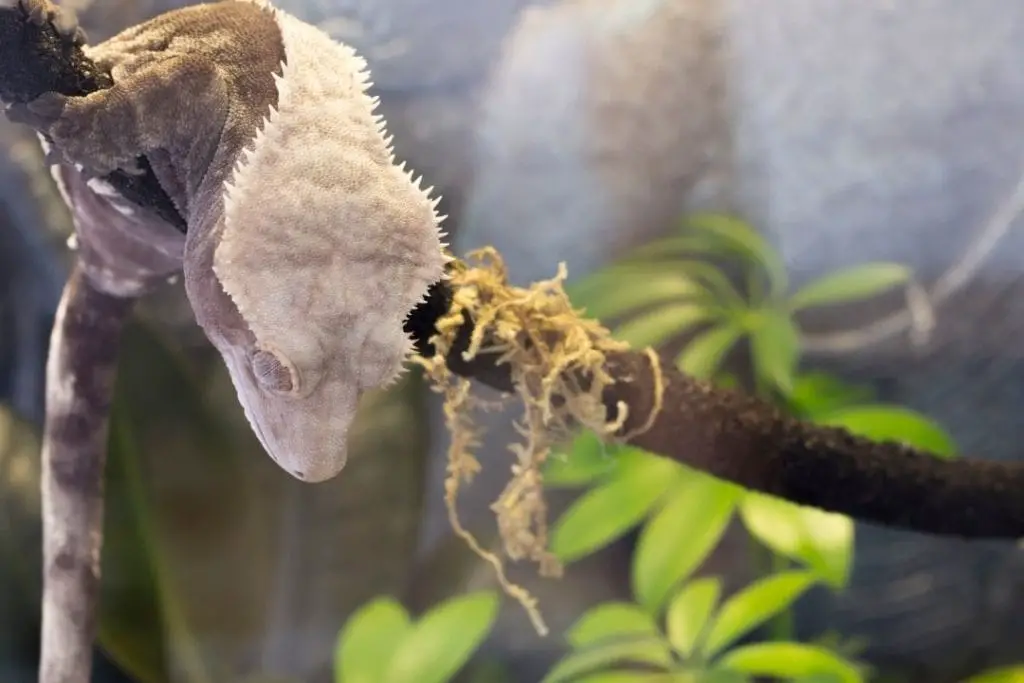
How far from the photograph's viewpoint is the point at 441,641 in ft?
3.86

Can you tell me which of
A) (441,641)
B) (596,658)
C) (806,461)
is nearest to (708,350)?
(806,461)

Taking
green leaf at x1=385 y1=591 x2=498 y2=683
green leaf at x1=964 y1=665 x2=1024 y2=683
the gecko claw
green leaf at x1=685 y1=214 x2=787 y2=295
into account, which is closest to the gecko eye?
the gecko claw

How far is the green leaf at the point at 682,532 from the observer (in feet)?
3.93

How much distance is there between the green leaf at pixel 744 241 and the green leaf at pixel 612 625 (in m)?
0.64

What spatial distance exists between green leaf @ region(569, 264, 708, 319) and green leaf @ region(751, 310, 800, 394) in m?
0.13

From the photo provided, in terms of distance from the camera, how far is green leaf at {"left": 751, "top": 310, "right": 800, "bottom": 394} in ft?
4.31

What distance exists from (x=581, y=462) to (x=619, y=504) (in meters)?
0.11

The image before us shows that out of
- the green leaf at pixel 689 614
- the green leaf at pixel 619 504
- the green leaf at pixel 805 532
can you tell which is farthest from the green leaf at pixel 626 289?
the green leaf at pixel 689 614

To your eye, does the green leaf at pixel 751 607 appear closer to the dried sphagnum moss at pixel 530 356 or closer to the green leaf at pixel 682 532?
the green leaf at pixel 682 532

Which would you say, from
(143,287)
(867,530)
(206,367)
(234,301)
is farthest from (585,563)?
(234,301)

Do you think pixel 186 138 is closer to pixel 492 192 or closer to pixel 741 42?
pixel 492 192

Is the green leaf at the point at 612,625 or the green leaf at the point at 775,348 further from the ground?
the green leaf at the point at 775,348

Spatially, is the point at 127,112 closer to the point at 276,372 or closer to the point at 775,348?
the point at 276,372

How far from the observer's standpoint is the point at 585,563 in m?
1.47
